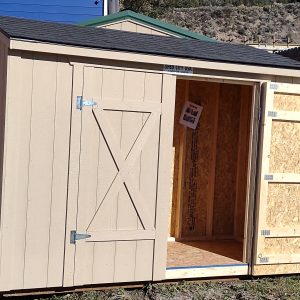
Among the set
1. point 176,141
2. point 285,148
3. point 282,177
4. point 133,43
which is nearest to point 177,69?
point 133,43

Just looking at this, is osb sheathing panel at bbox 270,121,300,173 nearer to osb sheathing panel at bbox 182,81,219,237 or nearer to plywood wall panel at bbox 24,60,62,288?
osb sheathing panel at bbox 182,81,219,237

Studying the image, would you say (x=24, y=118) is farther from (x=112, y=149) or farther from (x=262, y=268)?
(x=262, y=268)

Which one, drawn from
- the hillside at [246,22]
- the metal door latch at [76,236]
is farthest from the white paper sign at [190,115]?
the hillside at [246,22]

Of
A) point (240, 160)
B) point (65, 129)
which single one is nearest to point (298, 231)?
point (240, 160)

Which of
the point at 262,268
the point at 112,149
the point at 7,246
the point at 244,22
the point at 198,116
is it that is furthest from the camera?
the point at 244,22

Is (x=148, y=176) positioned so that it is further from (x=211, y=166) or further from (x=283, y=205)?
(x=211, y=166)

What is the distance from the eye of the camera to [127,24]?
33.4ft

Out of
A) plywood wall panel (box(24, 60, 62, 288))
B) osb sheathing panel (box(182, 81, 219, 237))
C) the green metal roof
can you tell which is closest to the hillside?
the green metal roof

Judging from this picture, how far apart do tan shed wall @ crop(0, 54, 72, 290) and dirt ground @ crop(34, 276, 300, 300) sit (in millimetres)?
513

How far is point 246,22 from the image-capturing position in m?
49.1

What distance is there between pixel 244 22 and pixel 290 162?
142ft

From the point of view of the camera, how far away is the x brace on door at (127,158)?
6.45 m

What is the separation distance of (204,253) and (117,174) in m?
1.99

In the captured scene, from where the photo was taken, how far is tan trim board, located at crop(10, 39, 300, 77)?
595 centimetres
